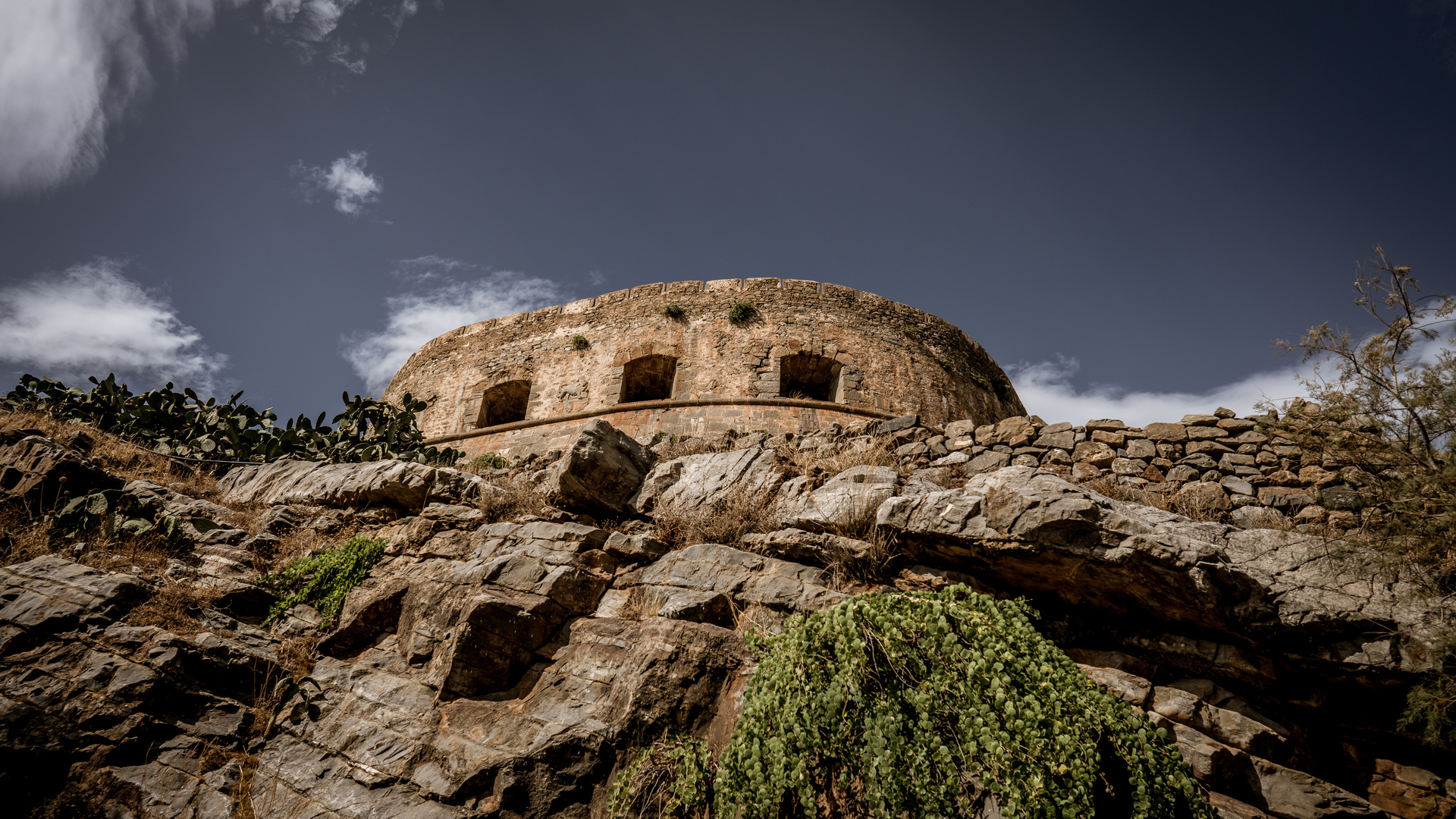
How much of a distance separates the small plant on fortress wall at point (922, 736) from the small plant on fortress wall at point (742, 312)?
27.7 feet

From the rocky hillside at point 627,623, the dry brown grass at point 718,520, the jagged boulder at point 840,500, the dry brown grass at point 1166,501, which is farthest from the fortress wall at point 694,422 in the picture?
the dry brown grass at point 1166,501

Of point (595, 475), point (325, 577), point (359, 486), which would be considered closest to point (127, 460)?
point (359, 486)

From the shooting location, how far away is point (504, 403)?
1291 cm

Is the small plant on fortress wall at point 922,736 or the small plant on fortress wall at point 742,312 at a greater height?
the small plant on fortress wall at point 742,312

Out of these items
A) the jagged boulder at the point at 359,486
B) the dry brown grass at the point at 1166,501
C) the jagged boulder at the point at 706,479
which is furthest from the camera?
the jagged boulder at the point at 359,486

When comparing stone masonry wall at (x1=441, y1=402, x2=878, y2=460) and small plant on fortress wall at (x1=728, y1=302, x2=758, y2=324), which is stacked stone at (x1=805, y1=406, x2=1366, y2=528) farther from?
small plant on fortress wall at (x1=728, y1=302, x2=758, y2=324)

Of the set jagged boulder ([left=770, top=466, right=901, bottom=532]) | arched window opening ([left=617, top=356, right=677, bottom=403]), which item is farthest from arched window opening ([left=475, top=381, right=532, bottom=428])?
jagged boulder ([left=770, top=466, right=901, bottom=532])

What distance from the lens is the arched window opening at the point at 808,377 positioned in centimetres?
1134

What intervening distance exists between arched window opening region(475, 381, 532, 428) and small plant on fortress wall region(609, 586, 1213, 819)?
973 cm

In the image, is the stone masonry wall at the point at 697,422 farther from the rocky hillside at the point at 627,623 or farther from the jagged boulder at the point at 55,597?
the jagged boulder at the point at 55,597

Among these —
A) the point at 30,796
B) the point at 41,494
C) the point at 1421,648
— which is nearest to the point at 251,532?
the point at 41,494

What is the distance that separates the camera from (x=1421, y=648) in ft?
Result: 11.0

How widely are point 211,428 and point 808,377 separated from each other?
9.45 m

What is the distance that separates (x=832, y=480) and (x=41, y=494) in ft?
23.4
